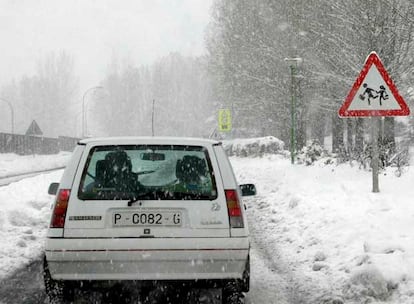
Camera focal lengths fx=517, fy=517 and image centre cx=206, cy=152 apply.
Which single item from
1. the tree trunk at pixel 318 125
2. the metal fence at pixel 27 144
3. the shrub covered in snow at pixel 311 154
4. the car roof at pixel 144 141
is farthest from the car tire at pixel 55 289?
the metal fence at pixel 27 144

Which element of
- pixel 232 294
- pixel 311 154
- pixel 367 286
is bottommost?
pixel 367 286

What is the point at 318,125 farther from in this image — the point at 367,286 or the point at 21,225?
the point at 367,286

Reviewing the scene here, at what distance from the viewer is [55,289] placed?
425 centimetres

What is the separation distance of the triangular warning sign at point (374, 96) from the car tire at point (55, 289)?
18.0 feet

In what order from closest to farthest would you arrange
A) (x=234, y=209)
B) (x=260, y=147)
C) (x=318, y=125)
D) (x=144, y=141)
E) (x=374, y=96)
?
1. (x=234, y=209)
2. (x=144, y=141)
3. (x=374, y=96)
4. (x=260, y=147)
5. (x=318, y=125)

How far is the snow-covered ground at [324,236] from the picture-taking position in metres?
5.00

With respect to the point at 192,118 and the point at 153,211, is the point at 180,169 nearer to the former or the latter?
the point at 153,211

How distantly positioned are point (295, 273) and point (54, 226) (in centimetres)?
295

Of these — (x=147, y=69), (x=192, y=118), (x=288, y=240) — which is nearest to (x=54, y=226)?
(x=288, y=240)

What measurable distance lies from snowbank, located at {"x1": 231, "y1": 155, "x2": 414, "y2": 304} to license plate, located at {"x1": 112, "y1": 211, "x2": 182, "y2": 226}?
177 cm

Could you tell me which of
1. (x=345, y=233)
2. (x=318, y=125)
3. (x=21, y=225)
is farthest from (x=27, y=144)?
(x=345, y=233)

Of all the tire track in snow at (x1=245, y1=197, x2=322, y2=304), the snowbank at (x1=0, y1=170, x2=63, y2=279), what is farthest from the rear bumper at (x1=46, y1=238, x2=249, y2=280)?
the snowbank at (x1=0, y1=170, x2=63, y2=279)

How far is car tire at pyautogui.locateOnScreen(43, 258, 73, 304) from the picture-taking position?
4230 mm

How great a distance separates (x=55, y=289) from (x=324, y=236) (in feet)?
13.4
